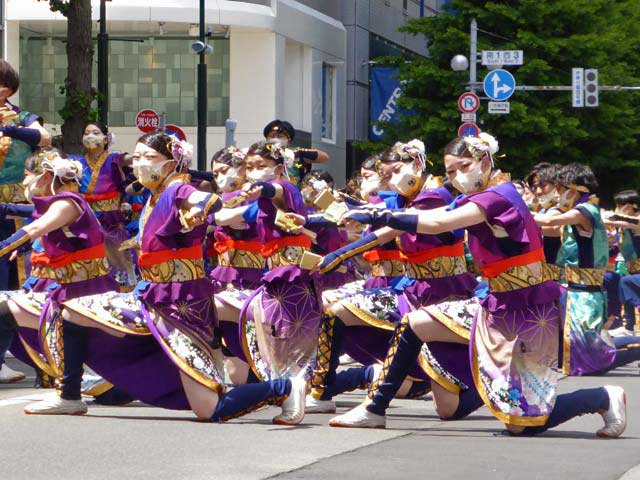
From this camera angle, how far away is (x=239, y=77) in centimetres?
3681

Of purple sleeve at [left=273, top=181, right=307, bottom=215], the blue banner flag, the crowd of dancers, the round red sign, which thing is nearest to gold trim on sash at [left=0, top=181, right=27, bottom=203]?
the crowd of dancers

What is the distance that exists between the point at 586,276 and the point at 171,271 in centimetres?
522

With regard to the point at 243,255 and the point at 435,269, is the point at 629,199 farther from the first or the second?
the point at 435,269

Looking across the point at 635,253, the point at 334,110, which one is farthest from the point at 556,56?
the point at 635,253

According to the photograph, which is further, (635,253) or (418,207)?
(635,253)

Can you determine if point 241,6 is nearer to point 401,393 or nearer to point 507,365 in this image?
point 401,393

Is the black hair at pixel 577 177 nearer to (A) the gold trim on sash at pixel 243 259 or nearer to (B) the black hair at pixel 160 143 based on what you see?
(A) the gold trim on sash at pixel 243 259

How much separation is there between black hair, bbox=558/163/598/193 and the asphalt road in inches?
124

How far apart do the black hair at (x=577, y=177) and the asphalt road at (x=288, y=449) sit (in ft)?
10.3

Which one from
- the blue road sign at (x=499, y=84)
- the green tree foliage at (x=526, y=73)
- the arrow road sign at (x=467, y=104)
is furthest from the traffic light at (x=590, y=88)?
the arrow road sign at (x=467, y=104)

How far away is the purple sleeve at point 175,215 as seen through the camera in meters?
9.46

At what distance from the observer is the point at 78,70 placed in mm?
19406

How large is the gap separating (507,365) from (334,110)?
32966mm

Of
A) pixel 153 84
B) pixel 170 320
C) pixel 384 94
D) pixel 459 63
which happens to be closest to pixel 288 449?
pixel 170 320
